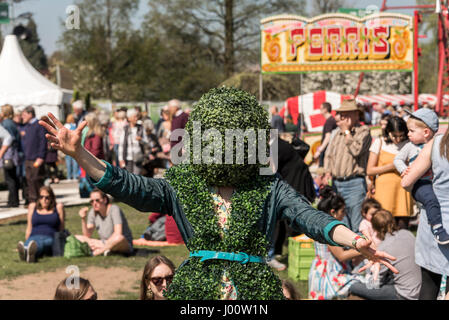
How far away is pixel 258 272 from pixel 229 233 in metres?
0.20

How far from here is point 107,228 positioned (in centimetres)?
841

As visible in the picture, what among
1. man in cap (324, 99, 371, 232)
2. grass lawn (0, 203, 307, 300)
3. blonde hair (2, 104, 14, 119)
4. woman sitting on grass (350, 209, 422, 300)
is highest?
blonde hair (2, 104, 14, 119)

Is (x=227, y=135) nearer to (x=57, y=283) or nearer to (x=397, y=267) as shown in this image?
(x=397, y=267)

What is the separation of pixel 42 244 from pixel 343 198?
11.8 ft

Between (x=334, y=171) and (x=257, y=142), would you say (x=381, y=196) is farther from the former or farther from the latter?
(x=257, y=142)

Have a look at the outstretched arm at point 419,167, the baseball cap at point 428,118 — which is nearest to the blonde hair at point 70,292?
the outstretched arm at point 419,167

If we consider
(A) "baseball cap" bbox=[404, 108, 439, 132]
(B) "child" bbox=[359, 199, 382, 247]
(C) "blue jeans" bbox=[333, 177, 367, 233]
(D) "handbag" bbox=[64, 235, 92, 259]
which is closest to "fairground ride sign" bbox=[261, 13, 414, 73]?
(C) "blue jeans" bbox=[333, 177, 367, 233]

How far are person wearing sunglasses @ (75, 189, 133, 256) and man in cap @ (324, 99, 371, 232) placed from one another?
2.61 m

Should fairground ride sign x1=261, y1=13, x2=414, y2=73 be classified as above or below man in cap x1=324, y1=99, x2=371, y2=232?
above

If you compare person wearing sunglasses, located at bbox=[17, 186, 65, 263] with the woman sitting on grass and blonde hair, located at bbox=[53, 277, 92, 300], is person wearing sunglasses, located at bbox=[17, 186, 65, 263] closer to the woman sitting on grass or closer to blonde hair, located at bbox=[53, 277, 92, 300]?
the woman sitting on grass

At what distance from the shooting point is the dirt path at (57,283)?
22.0ft

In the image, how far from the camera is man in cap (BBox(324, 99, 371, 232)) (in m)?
7.68

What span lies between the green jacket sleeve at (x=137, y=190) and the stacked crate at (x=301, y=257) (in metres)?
4.25

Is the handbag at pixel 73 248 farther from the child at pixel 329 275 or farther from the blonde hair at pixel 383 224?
the blonde hair at pixel 383 224
